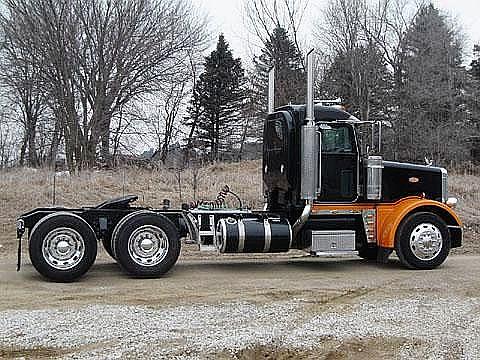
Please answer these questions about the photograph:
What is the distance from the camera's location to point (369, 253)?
12.9 m

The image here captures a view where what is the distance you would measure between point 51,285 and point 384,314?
4.73 meters

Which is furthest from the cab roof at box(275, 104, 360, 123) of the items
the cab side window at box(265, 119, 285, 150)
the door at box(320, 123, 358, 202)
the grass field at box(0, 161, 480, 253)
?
the grass field at box(0, 161, 480, 253)

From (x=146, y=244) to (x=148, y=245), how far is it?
0.12 feet

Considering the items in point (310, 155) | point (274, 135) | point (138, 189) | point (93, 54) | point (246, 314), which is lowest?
point (246, 314)

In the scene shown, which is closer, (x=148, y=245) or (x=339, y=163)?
(x=148, y=245)

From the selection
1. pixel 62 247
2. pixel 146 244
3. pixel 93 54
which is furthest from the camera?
pixel 93 54

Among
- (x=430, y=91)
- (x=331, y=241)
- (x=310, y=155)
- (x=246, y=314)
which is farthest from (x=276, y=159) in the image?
(x=430, y=91)

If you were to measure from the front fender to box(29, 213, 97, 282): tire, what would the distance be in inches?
182

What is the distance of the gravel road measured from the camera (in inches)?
262

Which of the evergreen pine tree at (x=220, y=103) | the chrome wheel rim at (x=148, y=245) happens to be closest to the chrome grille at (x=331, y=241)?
the chrome wheel rim at (x=148, y=245)

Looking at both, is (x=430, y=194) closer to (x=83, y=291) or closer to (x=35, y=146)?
(x=83, y=291)

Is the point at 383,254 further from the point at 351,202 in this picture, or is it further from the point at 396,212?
the point at 351,202

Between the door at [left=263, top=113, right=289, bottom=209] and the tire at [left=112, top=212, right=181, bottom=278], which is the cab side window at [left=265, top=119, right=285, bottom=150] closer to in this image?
the door at [left=263, top=113, right=289, bottom=209]

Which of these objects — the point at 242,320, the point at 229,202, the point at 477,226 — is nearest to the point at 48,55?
the point at 229,202
